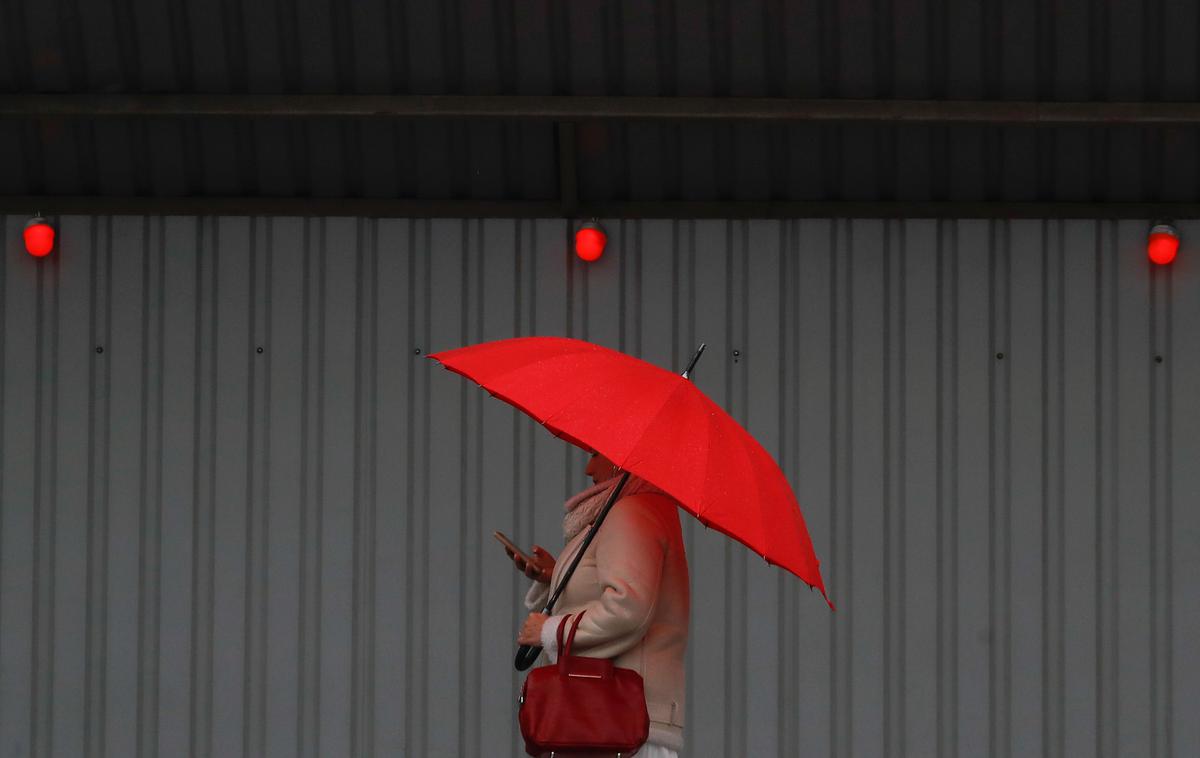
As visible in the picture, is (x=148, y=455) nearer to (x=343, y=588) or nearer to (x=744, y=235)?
(x=343, y=588)

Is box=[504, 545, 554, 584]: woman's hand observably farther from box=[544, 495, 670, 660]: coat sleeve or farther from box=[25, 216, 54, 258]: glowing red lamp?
box=[25, 216, 54, 258]: glowing red lamp

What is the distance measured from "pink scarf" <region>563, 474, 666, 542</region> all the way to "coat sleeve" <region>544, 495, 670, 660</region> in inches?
4.4

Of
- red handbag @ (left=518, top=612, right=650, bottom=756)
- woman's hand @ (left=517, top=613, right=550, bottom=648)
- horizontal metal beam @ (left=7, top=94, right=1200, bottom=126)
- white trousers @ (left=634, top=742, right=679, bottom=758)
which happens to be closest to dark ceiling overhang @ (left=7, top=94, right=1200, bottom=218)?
horizontal metal beam @ (left=7, top=94, right=1200, bottom=126)

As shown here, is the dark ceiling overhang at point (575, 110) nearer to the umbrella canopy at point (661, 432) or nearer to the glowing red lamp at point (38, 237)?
the glowing red lamp at point (38, 237)

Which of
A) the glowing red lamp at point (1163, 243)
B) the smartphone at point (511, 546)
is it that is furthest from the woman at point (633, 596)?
the glowing red lamp at point (1163, 243)

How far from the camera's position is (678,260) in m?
7.55

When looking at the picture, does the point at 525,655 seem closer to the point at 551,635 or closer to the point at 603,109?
the point at 551,635

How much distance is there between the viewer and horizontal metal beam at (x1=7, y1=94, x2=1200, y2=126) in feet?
23.2

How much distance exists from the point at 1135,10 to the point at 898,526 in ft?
8.40

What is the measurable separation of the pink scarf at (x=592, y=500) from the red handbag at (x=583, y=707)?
14.9 inches

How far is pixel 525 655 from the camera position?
4.61 m

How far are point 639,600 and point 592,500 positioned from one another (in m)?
0.43

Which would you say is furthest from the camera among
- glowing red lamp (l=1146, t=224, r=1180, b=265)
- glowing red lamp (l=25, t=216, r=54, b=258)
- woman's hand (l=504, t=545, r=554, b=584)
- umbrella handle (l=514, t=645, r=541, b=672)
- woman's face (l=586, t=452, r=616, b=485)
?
glowing red lamp (l=25, t=216, r=54, b=258)

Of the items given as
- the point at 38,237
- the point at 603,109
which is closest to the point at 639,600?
the point at 603,109
